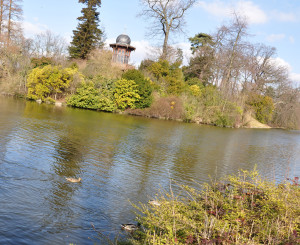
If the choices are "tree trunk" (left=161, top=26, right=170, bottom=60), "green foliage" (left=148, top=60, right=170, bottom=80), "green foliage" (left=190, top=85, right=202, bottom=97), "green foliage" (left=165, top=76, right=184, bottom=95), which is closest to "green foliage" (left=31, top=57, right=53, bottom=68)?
"green foliage" (left=148, top=60, right=170, bottom=80)

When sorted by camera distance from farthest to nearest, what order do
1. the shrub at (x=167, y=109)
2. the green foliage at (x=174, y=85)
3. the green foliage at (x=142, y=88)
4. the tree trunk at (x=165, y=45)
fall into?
the tree trunk at (x=165, y=45)
the green foliage at (x=174, y=85)
the green foliage at (x=142, y=88)
the shrub at (x=167, y=109)

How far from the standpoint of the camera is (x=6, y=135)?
34.9ft

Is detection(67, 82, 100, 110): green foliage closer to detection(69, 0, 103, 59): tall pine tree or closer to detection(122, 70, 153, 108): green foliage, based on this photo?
detection(122, 70, 153, 108): green foliage

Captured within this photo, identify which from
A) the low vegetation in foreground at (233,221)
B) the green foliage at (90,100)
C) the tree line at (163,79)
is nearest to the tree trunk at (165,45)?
the tree line at (163,79)

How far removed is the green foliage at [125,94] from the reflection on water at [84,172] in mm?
13623

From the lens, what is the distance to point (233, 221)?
12.5 ft

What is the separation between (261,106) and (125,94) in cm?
2268

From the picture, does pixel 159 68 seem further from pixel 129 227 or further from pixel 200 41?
pixel 129 227

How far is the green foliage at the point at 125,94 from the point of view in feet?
92.4

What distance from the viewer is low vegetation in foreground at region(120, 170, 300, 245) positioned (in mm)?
3326

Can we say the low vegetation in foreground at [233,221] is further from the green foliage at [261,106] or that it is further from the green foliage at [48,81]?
the green foliage at [261,106]

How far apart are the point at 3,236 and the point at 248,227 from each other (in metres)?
3.77

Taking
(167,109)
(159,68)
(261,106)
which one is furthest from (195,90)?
(261,106)

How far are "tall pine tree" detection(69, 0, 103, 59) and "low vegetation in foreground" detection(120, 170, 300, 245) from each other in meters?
38.3
